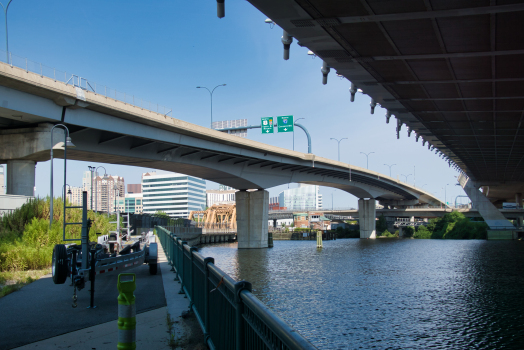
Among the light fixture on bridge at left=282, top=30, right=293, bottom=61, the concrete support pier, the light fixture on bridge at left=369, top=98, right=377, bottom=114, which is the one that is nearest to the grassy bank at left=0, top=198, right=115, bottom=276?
the concrete support pier

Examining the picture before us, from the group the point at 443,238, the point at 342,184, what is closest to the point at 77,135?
the point at 342,184

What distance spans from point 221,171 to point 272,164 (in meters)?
7.51

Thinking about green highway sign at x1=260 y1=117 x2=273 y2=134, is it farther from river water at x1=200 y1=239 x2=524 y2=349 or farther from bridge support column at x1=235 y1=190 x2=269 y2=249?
river water at x1=200 y1=239 x2=524 y2=349

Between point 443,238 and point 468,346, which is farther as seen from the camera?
point 443,238

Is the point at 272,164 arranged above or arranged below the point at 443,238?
above

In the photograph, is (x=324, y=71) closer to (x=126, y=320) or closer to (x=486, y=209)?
(x=126, y=320)

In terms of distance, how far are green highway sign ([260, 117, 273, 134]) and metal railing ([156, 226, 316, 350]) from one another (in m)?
45.8

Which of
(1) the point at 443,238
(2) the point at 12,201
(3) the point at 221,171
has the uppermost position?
(3) the point at 221,171

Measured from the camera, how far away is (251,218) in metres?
56.1

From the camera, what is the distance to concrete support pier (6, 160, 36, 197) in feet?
87.2

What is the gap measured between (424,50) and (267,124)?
40.9m

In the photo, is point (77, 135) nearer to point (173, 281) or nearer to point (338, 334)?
point (173, 281)

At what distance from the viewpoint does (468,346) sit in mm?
12898

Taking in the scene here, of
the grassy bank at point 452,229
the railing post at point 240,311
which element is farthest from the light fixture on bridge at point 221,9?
the grassy bank at point 452,229
